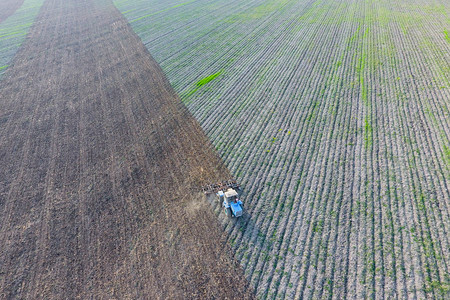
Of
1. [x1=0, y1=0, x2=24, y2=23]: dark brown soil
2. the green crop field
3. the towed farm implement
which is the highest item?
[x1=0, y1=0, x2=24, y2=23]: dark brown soil

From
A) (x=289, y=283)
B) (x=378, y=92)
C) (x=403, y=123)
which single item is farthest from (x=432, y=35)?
(x=289, y=283)

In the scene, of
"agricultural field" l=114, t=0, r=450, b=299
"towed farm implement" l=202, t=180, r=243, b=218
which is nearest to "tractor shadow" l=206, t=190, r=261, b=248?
"agricultural field" l=114, t=0, r=450, b=299

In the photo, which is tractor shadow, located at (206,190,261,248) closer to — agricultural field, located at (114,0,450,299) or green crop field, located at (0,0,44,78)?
agricultural field, located at (114,0,450,299)

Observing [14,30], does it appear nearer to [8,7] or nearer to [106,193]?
[8,7]

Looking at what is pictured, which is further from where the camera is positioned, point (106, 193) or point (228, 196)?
point (106, 193)

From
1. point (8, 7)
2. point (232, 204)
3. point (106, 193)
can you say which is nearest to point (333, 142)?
point (232, 204)

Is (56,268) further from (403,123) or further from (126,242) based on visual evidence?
(403,123)
